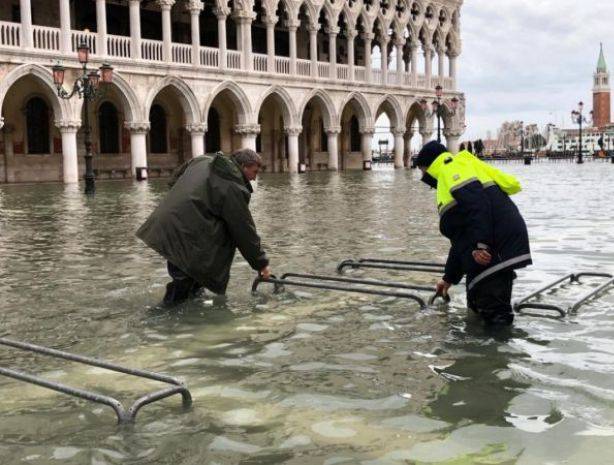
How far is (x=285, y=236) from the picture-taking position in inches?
437

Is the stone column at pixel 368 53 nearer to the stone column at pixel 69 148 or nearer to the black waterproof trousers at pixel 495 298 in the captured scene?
the stone column at pixel 69 148

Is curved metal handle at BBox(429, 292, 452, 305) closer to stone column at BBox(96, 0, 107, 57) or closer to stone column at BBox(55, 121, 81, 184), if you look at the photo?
stone column at BBox(55, 121, 81, 184)

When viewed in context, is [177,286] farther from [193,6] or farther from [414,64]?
[414,64]

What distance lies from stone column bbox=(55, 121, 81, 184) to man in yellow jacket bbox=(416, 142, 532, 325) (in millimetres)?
24349

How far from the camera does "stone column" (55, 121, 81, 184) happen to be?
91.2 ft

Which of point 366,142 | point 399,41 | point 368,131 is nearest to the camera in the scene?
point 368,131

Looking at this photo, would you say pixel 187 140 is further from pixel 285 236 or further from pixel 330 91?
pixel 285 236

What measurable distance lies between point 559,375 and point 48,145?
29.0 metres

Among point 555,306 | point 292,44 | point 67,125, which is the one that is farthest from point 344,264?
point 292,44

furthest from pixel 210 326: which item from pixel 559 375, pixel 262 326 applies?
pixel 559 375

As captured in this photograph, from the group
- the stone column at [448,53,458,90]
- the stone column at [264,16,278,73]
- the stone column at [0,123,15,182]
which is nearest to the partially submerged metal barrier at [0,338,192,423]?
the stone column at [0,123,15,182]

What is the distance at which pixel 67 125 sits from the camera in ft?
91.2

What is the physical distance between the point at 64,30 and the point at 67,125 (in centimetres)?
322

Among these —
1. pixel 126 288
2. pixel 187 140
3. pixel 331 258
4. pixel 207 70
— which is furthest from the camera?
pixel 187 140
